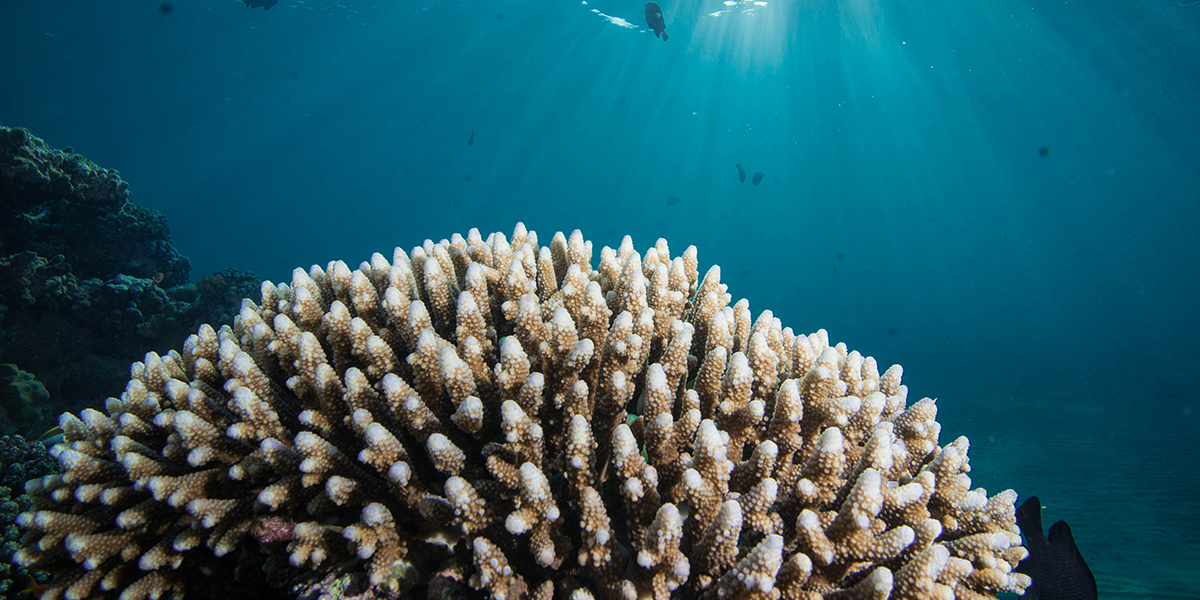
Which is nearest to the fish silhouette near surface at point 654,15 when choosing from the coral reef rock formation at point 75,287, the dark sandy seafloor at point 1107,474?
the coral reef rock formation at point 75,287

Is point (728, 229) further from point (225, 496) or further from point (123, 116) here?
point (225, 496)

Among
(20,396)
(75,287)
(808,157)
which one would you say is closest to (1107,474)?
(20,396)

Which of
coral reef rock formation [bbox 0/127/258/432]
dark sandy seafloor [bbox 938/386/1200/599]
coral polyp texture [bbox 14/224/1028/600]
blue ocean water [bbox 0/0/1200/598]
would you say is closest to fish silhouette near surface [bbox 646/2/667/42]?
coral reef rock formation [bbox 0/127/258/432]

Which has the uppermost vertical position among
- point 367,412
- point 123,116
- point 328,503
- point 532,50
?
point 123,116

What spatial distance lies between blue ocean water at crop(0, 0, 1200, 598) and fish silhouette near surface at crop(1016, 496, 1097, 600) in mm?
8891

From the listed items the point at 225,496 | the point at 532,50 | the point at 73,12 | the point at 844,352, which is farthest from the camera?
the point at 532,50

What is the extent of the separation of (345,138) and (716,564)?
110453 mm

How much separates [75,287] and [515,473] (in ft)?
46.8

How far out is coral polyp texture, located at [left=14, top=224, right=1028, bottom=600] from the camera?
1675 millimetres

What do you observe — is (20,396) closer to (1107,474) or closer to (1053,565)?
(1053,565)

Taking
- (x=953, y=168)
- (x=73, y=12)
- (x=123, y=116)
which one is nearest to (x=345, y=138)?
(x=123, y=116)

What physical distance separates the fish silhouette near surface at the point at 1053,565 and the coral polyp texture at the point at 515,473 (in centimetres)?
49

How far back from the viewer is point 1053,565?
268 cm

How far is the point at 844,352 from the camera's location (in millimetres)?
3301
